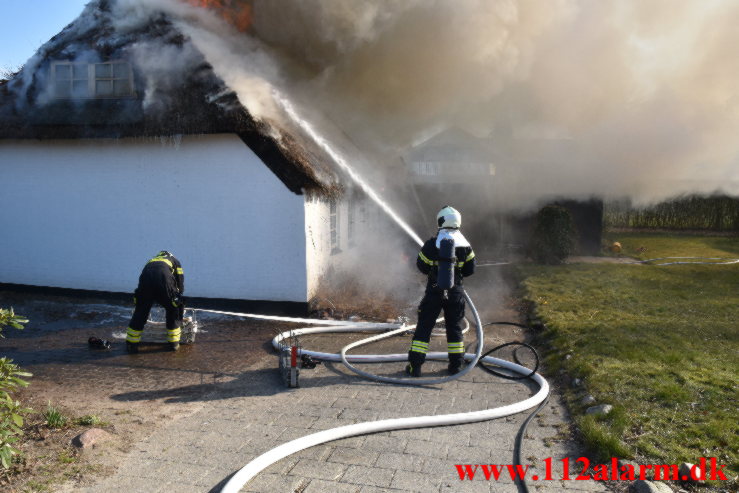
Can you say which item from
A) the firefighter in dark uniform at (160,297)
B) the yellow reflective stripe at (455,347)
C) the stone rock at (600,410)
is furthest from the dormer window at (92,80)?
the stone rock at (600,410)

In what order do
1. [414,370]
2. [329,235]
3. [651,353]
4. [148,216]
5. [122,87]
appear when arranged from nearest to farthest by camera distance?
[414,370]
[651,353]
[148,216]
[122,87]
[329,235]

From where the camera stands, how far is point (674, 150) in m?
13.8

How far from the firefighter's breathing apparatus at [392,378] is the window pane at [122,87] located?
18.0ft

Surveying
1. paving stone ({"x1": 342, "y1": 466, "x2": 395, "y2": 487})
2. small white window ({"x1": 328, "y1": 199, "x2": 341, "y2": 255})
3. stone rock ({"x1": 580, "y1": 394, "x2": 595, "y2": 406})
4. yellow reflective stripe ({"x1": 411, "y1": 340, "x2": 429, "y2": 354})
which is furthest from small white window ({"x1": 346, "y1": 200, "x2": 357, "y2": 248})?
paving stone ({"x1": 342, "y1": 466, "x2": 395, "y2": 487})

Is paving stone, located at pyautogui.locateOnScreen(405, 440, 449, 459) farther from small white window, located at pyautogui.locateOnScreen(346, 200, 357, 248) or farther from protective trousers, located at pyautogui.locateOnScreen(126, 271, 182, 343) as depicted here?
small white window, located at pyautogui.locateOnScreen(346, 200, 357, 248)

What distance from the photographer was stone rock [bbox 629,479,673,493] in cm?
360

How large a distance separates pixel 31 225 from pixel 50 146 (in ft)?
5.42

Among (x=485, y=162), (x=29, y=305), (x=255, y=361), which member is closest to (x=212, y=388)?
(x=255, y=361)

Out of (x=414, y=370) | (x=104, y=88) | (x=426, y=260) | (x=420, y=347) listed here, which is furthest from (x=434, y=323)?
(x=104, y=88)

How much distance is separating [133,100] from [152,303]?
4660 millimetres

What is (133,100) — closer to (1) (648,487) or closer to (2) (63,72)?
(2) (63,72)

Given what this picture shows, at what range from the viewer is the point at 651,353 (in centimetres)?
654

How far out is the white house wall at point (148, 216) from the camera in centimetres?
945

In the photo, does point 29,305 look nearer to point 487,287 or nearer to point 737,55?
point 487,287
